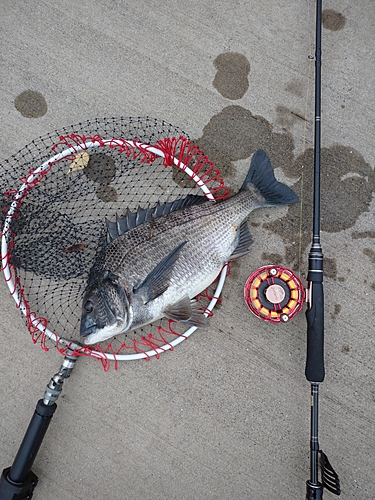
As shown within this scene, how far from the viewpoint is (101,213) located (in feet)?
11.0

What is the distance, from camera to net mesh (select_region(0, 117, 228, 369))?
309cm

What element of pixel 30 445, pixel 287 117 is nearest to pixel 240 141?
pixel 287 117

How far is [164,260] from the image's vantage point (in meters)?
2.82

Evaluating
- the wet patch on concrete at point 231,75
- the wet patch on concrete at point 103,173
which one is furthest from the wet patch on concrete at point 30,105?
the wet patch on concrete at point 231,75

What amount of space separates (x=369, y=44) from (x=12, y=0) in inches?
127

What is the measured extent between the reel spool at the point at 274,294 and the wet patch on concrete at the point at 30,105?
7.71 ft

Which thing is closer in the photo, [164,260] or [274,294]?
[164,260]

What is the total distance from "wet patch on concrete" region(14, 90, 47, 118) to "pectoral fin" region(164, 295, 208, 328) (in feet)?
6.87

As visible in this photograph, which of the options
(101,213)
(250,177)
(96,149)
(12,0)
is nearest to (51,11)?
(12,0)

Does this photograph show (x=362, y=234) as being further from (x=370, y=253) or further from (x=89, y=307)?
(x=89, y=307)

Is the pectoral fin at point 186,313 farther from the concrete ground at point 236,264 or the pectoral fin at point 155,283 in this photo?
the concrete ground at point 236,264

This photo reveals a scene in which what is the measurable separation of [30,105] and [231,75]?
5.93ft

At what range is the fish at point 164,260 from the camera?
9.09 feet

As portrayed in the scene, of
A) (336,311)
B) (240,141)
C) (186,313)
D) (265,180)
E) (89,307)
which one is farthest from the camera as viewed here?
(240,141)
